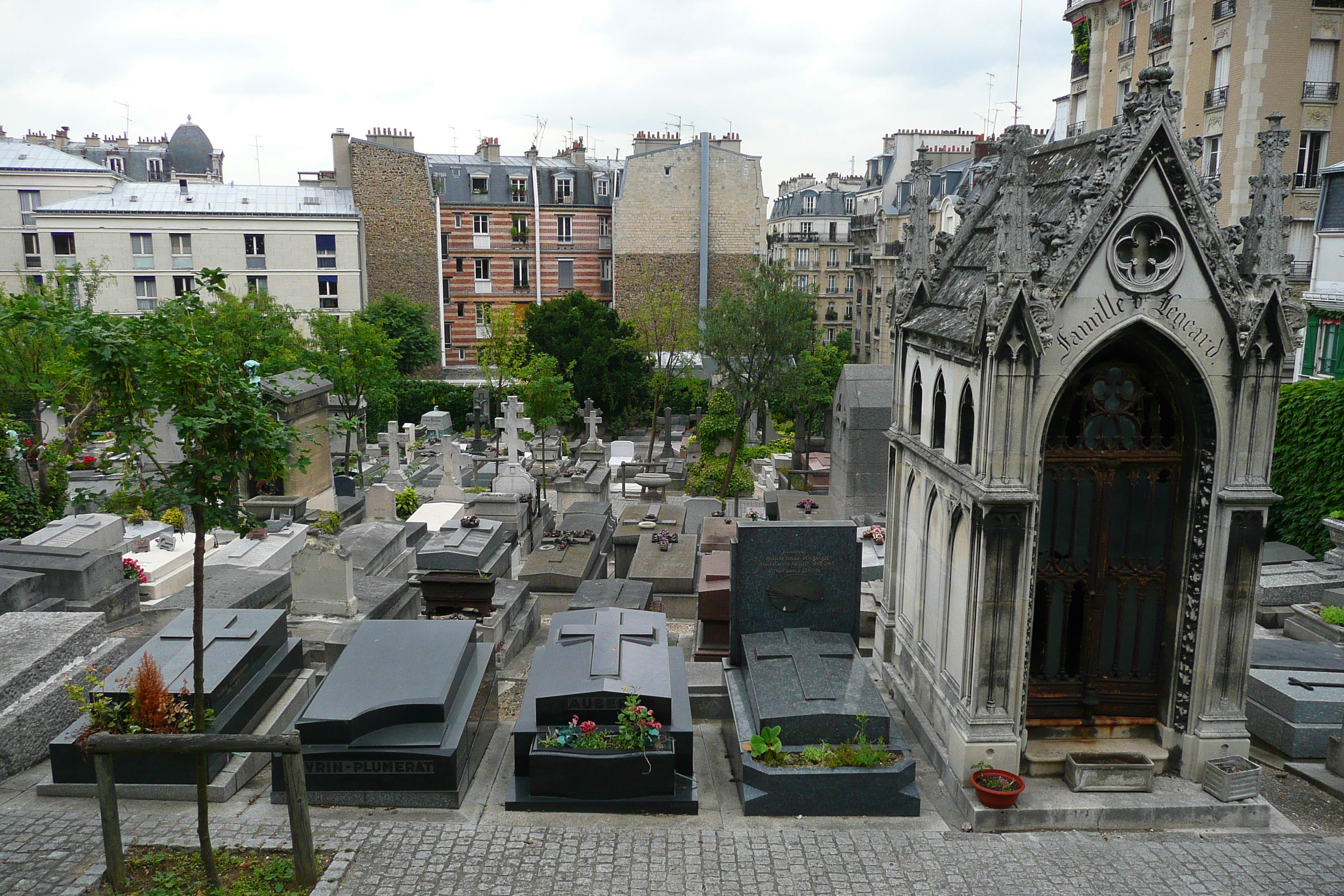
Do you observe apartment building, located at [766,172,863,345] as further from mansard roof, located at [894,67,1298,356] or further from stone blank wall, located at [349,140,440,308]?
mansard roof, located at [894,67,1298,356]

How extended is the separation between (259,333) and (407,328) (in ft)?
43.5

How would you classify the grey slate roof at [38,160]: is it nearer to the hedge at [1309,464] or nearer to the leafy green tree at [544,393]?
the leafy green tree at [544,393]

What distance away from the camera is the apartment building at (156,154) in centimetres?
6588

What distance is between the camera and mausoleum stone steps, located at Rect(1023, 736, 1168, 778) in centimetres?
897

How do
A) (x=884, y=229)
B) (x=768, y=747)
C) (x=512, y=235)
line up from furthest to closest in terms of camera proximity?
1. (x=884, y=229)
2. (x=512, y=235)
3. (x=768, y=747)

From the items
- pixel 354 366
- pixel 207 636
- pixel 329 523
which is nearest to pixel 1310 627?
pixel 207 636

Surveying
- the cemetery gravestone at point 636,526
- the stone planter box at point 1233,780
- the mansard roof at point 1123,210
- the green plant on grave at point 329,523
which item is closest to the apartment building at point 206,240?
the green plant on grave at point 329,523

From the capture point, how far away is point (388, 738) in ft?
28.6

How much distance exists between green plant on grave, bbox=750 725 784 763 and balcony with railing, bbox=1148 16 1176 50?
32.0 m

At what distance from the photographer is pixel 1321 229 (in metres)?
26.2

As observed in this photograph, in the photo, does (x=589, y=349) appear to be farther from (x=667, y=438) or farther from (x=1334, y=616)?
(x=1334, y=616)

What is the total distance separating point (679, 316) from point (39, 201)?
3614 cm

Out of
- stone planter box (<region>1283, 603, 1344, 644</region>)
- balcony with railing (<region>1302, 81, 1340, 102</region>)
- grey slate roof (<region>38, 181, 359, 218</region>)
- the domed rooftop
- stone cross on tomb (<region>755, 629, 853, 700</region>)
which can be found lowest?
stone planter box (<region>1283, 603, 1344, 644</region>)

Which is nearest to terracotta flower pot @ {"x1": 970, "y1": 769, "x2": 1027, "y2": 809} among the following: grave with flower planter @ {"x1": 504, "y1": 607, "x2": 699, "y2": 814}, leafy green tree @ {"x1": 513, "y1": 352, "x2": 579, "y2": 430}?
grave with flower planter @ {"x1": 504, "y1": 607, "x2": 699, "y2": 814}
